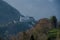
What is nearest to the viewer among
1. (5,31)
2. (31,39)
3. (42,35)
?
(31,39)

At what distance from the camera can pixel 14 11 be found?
17.0ft

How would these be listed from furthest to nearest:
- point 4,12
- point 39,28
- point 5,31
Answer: point 4,12 < point 5,31 < point 39,28

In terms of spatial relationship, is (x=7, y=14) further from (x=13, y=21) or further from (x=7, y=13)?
(x=13, y=21)

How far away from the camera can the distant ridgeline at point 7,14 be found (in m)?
4.94

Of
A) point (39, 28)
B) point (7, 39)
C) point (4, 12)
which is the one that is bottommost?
point (7, 39)

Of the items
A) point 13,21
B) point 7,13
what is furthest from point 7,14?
point 13,21

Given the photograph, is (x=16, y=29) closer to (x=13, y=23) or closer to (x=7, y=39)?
(x=13, y=23)

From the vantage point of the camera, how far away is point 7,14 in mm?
5066

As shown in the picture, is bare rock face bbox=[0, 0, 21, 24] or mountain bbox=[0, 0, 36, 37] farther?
bare rock face bbox=[0, 0, 21, 24]

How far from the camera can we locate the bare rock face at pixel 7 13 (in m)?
4.96

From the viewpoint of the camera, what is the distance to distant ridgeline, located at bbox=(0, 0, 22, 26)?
4.94 metres

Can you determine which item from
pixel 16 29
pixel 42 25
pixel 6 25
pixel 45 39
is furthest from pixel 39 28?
pixel 6 25

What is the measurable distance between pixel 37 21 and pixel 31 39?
1344mm

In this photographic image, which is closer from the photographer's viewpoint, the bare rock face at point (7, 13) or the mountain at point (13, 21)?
the mountain at point (13, 21)
